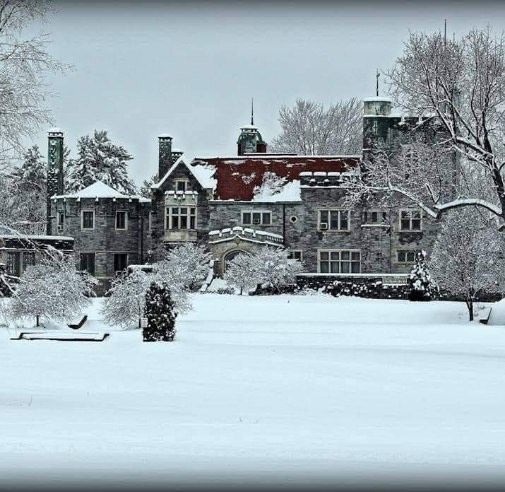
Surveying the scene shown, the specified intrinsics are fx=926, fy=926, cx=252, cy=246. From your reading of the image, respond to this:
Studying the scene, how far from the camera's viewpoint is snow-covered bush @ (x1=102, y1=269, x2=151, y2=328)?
28.2 meters

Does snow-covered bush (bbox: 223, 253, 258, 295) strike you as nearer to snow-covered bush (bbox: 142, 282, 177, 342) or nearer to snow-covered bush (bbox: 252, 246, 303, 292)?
snow-covered bush (bbox: 252, 246, 303, 292)

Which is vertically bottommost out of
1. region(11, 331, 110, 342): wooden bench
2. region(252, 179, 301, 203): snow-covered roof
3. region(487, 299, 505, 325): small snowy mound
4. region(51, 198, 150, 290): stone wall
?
region(11, 331, 110, 342): wooden bench

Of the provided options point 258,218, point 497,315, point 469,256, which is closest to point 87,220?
point 258,218

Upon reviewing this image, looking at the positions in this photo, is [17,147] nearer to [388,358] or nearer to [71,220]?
[388,358]

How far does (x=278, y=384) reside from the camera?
14758 mm

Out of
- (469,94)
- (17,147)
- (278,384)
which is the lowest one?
(278,384)

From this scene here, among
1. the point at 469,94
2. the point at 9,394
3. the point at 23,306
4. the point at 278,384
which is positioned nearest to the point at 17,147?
the point at 9,394

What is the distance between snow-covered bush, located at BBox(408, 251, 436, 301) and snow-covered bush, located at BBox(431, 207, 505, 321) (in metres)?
3.98

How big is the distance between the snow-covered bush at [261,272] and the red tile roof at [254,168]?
604 cm

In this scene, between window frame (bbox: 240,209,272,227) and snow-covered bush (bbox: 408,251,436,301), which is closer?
snow-covered bush (bbox: 408,251,436,301)

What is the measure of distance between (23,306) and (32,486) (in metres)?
22.7

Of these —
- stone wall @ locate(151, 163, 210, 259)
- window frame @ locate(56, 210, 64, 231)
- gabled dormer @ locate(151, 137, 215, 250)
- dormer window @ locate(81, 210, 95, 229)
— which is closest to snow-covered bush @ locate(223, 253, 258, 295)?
stone wall @ locate(151, 163, 210, 259)

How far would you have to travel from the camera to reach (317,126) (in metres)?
64.4

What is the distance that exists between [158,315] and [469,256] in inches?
610
